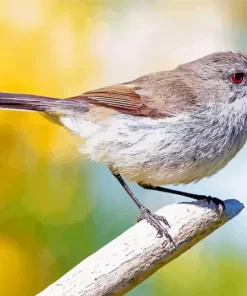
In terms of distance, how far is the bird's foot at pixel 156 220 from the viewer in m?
0.71

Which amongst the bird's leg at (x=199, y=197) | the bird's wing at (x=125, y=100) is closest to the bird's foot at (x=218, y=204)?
the bird's leg at (x=199, y=197)

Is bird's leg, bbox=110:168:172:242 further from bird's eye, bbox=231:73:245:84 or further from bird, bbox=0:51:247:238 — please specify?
bird's eye, bbox=231:73:245:84

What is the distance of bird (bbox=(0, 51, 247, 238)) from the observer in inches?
33.5

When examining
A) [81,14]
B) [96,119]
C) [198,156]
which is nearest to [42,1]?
[81,14]

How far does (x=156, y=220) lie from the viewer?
79cm

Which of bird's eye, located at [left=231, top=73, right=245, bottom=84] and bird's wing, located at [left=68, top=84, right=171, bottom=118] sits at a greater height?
bird's wing, located at [left=68, top=84, right=171, bottom=118]

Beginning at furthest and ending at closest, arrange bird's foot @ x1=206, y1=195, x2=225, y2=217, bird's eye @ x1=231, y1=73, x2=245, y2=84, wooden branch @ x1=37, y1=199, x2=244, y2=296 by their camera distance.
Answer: bird's eye @ x1=231, y1=73, x2=245, y2=84
bird's foot @ x1=206, y1=195, x2=225, y2=217
wooden branch @ x1=37, y1=199, x2=244, y2=296

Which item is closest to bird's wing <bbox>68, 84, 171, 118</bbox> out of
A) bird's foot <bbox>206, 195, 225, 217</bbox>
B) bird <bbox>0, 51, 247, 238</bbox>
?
A: bird <bbox>0, 51, 247, 238</bbox>

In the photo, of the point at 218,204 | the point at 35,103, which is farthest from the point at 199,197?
the point at 35,103

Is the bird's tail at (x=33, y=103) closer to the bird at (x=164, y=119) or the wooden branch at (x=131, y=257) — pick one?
the bird at (x=164, y=119)

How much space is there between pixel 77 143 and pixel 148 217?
0.53 feet

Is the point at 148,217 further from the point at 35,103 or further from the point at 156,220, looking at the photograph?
the point at 35,103

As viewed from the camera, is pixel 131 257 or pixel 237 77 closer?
pixel 131 257

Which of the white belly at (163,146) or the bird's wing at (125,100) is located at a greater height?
the bird's wing at (125,100)
